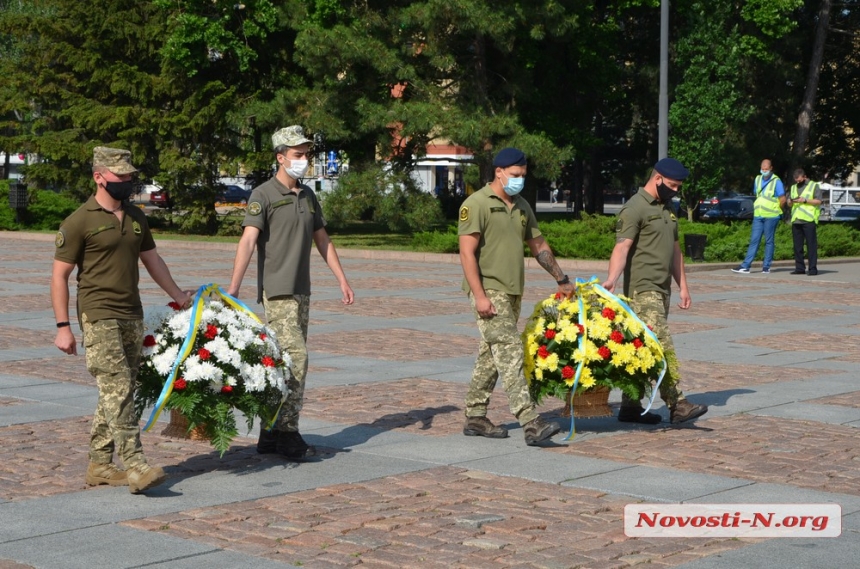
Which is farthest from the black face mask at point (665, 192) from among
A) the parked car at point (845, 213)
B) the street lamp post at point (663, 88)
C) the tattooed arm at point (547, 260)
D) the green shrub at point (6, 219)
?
the parked car at point (845, 213)


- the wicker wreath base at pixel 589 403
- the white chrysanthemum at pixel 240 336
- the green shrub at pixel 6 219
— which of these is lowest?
the wicker wreath base at pixel 589 403

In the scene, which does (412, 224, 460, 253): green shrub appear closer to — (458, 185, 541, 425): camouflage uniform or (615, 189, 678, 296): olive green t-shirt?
(615, 189, 678, 296): olive green t-shirt

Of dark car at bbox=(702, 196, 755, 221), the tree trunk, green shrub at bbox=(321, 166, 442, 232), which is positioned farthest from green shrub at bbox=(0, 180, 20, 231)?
dark car at bbox=(702, 196, 755, 221)

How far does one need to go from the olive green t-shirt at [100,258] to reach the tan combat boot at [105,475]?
0.81m

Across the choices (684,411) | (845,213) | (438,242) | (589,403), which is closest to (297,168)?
(589,403)

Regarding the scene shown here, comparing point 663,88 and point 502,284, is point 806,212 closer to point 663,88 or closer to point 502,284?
point 663,88

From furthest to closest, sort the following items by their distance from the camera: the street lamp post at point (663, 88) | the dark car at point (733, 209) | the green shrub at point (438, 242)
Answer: the dark car at point (733, 209), the green shrub at point (438, 242), the street lamp post at point (663, 88)

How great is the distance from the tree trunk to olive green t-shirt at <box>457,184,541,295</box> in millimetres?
34670

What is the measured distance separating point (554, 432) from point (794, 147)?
1419 inches

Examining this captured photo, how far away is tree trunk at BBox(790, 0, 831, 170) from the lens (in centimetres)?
4109

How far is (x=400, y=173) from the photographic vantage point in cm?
3453

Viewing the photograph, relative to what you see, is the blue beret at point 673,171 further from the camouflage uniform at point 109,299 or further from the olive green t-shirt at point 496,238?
the camouflage uniform at point 109,299

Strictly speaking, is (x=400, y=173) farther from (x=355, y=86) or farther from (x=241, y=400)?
(x=241, y=400)

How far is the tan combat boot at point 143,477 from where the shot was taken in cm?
668
